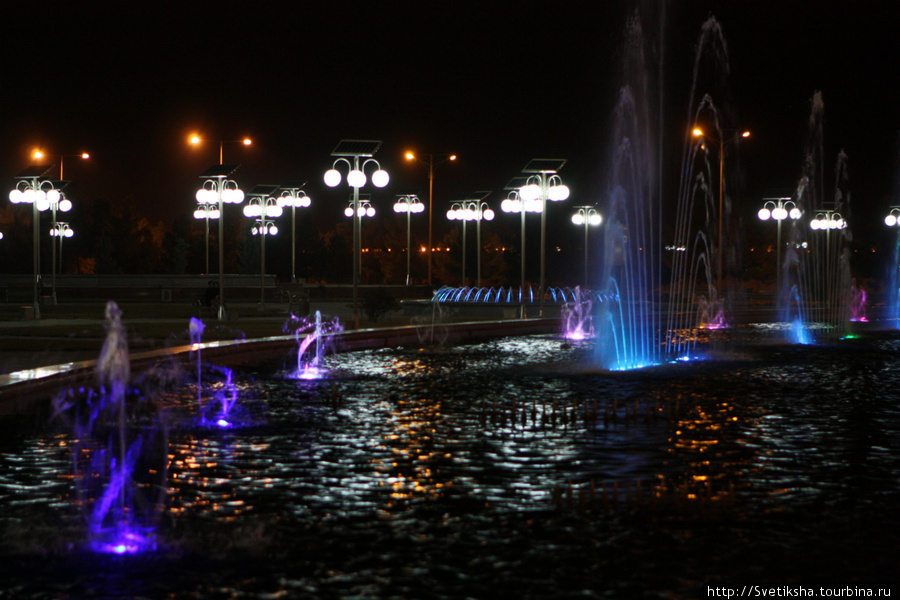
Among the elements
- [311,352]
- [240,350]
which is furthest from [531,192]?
[240,350]

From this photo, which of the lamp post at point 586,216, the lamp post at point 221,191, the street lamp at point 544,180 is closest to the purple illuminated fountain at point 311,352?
the lamp post at point 221,191

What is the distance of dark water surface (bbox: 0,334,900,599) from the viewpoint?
223 inches

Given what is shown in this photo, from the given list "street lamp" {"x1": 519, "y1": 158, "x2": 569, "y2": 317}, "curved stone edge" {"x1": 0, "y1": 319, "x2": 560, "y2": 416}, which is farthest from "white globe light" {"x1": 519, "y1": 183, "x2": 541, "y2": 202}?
"curved stone edge" {"x1": 0, "y1": 319, "x2": 560, "y2": 416}

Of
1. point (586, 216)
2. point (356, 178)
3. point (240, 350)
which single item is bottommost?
point (240, 350)

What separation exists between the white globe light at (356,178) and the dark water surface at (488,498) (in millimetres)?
11003

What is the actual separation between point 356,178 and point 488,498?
1779cm

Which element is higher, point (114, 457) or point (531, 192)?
point (531, 192)

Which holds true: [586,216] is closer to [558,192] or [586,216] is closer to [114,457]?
[558,192]

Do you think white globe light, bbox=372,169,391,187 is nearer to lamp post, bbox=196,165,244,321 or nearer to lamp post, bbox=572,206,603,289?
lamp post, bbox=196,165,244,321

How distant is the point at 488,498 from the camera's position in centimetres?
764

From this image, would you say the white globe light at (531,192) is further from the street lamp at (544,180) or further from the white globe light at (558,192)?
the white globe light at (558,192)

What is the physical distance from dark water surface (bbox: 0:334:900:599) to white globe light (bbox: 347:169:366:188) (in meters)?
11.0

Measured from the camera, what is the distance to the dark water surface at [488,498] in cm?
568

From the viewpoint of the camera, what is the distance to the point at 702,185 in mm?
74562
